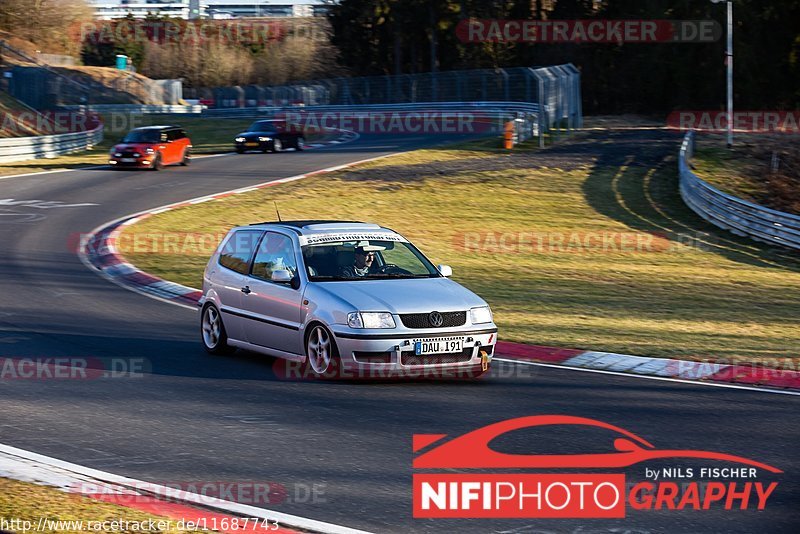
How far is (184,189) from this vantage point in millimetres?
31828

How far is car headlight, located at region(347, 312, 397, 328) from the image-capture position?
1013cm

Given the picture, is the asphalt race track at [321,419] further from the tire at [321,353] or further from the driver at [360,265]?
the driver at [360,265]

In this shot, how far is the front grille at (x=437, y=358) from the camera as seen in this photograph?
33.3ft

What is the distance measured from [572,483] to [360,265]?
4.67 meters

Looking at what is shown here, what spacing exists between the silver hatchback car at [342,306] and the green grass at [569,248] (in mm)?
2884

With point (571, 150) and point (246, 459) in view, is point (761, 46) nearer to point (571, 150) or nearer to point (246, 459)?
point (571, 150)

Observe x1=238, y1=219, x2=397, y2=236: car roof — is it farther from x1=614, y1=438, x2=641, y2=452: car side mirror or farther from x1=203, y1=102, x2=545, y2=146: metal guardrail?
x1=203, y1=102, x2=545, y2=146: metal guardrail

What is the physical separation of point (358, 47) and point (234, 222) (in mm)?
64984

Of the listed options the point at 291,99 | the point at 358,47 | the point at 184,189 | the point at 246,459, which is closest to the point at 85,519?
the point at 246,459

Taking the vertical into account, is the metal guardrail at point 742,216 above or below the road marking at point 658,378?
above

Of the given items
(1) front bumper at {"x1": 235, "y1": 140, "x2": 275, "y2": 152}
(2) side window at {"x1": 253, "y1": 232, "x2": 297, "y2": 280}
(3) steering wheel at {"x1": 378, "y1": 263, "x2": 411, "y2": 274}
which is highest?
(1) front bumper at {"x1": 235, "y1": 140, "x2": 275, "y2": 152}

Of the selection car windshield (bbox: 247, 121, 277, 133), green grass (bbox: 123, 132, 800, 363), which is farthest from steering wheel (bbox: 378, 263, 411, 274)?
car windshield (bbox: 247, 121, 277, 133)

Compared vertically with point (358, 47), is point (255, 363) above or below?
below

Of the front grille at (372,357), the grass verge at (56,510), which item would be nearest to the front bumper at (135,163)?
the front grille at (372,357)
